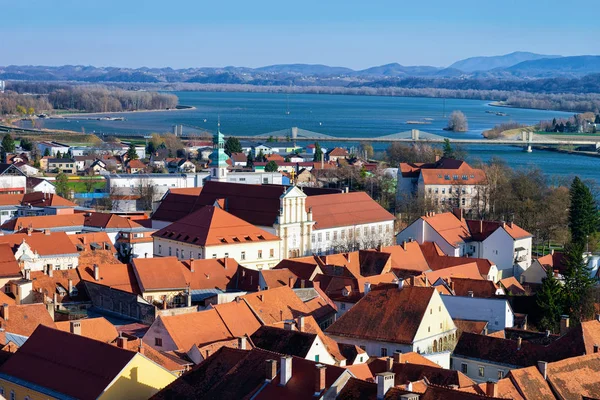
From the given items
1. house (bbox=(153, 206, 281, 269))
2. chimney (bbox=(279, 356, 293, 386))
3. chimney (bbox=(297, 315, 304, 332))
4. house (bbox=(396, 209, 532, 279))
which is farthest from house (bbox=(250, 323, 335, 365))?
house (bbox=(396, 209, 532, 279))

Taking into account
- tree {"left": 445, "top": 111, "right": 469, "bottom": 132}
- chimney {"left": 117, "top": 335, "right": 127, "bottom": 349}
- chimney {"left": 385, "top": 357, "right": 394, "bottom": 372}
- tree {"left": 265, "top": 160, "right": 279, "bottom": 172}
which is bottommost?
tree {"left": 445, "top": 111, "right": 469, "bottom": 132}

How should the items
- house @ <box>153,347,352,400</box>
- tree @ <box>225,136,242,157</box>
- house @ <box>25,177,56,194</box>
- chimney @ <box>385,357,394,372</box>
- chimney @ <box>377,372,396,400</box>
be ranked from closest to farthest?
chimney @ <box>377,372,396,400</box> < house @ <box>153,347,352,400</box> < chimney @ <box>385,357,394,372</box> < house @ <box>25,177,56,194</box> < tree @ <box>225,136,242,157</box>

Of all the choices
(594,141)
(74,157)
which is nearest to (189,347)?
(74,157)

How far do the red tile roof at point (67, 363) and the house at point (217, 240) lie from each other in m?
16.7

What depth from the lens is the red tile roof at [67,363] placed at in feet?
58.0

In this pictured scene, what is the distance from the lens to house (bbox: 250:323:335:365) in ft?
65.2

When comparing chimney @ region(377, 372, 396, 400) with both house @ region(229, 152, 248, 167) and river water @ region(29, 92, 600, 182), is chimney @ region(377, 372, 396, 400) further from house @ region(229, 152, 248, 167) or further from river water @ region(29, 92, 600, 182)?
river water @ region(29, 92, 600, 182)

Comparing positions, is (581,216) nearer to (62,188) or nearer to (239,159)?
(62,188)

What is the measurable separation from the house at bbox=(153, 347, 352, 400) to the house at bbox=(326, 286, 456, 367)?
6.65 m

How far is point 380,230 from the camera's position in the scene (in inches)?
1768

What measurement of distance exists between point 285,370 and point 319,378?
1.93ft

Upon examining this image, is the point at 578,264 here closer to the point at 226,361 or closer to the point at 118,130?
the point at 226,361

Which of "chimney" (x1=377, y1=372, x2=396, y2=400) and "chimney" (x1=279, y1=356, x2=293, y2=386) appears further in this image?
"chimney" (x1=279, y1=356, x2=293, y2=386)

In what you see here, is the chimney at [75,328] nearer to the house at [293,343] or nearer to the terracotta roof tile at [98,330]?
the terracotta roof tile at [98,330]
